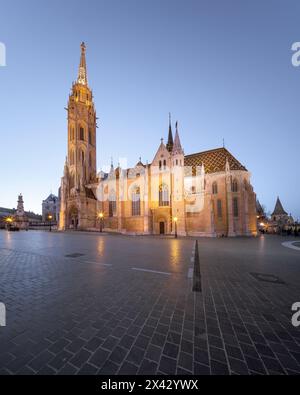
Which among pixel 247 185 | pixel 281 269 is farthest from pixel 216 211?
pixel 281 269

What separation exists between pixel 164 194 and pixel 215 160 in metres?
13.0

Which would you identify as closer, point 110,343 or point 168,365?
point 168,365

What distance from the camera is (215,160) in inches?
1420

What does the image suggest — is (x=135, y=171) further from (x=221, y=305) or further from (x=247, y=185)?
(x=221, y=305)

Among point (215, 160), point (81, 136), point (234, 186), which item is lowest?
point (234, 186)

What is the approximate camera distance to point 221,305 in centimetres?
393

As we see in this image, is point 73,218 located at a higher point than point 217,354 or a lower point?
higher

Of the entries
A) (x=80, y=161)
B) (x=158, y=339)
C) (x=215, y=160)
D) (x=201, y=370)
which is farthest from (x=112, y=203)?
(x=201, y=370)

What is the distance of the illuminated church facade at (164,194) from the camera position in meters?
31.6

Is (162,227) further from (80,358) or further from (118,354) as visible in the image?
(80,358)

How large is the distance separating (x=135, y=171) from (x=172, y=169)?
1020 centimetres

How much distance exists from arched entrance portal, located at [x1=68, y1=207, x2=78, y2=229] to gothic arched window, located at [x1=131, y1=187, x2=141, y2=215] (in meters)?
15.8

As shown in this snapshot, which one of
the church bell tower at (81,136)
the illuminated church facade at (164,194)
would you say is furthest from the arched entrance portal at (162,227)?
the church bell tower at (81,136)
